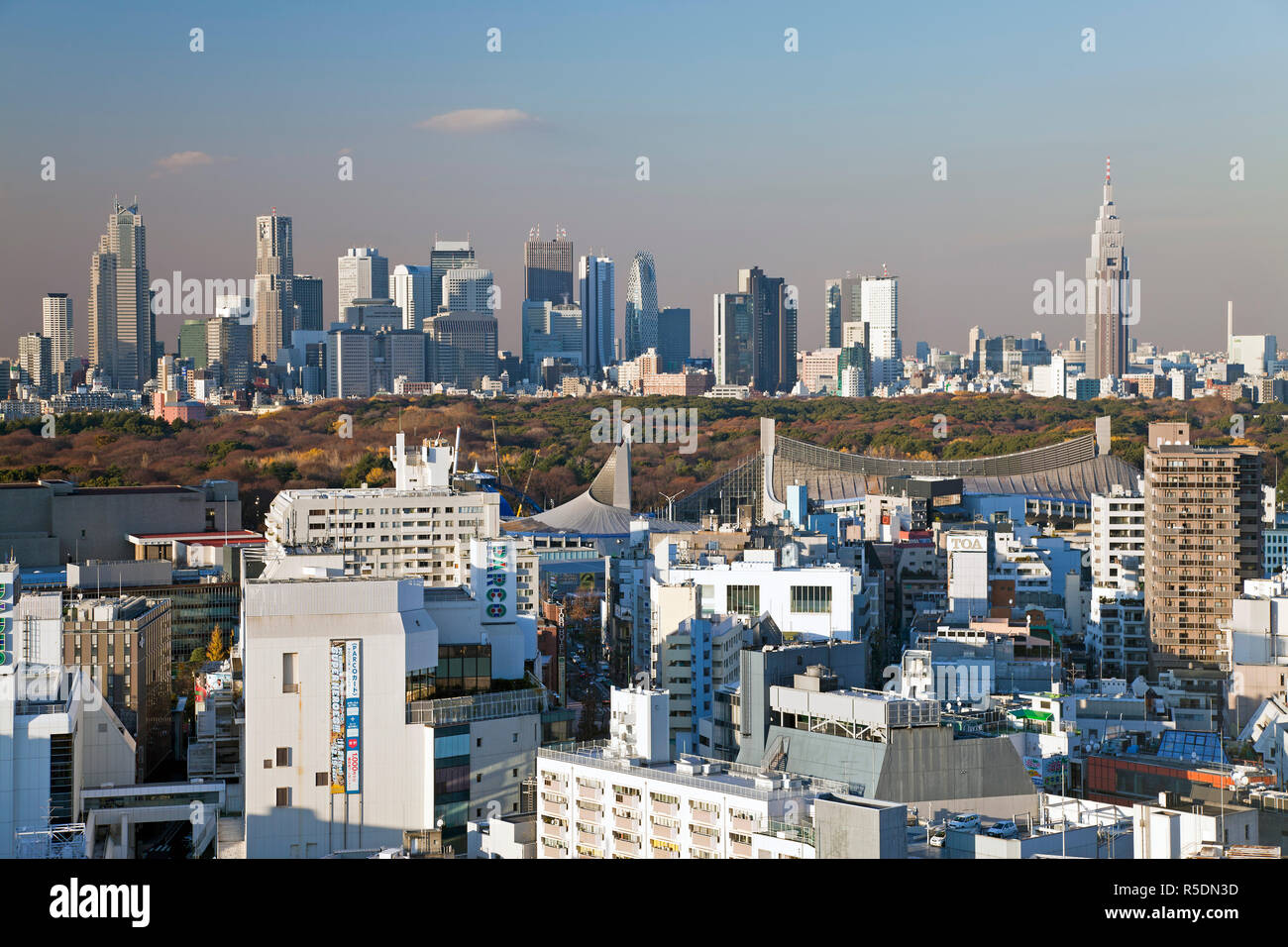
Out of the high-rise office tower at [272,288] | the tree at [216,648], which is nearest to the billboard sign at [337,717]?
the tree at [216,648]

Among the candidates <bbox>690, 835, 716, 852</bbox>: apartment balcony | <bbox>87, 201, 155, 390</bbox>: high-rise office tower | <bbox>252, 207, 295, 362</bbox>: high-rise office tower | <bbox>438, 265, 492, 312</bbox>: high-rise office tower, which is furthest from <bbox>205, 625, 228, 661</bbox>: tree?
<bbox>438, 265, 492, 312</bbox>: high-rise office tower

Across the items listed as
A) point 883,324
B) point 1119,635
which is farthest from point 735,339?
point 1119,635

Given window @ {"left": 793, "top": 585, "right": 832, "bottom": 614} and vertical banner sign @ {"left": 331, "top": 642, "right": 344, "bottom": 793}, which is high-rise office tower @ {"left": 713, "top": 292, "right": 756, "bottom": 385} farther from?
vertical banner sign @ {"left": 331, "top": 642, "right": 344, "bottom": 793}

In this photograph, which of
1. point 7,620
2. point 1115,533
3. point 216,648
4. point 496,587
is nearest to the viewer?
point 496,587

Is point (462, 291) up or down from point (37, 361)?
up

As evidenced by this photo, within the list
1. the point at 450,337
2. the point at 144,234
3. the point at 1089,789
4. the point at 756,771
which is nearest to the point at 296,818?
the point at 756,771

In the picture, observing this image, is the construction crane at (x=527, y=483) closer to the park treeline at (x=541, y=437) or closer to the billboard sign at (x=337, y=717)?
the park treeline at (x=541, y=437)

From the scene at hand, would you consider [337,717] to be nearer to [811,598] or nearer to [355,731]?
[355,731]
